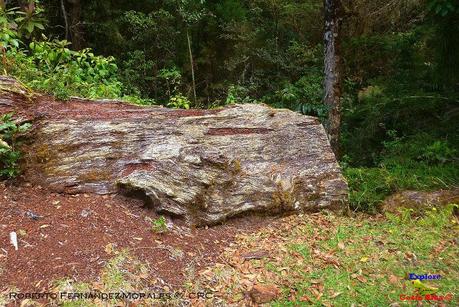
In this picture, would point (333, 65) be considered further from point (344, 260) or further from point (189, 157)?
point (344, 260)

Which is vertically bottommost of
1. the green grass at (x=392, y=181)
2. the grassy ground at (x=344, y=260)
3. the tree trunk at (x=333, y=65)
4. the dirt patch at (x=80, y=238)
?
the green grass at (x=392, y=181)

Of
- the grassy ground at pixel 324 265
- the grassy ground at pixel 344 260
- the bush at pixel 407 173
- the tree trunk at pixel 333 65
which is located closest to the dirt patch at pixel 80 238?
the grassy ground at pixel 324 265

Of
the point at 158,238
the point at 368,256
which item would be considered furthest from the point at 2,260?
the point at 368,256

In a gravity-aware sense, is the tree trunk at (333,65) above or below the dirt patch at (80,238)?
above

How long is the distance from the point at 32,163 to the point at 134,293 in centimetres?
209

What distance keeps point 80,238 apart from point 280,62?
9990 mm

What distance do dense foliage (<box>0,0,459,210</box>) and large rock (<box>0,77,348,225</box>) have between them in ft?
3.01

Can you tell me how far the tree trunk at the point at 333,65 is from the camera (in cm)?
724

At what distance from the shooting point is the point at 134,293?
11.0 ft

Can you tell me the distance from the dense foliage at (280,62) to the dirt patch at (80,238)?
2096 mm

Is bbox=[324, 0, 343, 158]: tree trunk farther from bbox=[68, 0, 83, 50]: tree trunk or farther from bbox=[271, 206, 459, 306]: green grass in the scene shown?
bbox=[68, 0, 83, 50]: tree trunk

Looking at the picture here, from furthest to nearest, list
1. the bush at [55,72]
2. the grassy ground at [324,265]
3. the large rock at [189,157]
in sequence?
1. the bush at [55,72]
2. the large rock at [189,157]
3. the grassy ground at [324,265]

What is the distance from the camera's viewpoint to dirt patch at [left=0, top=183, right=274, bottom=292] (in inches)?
132

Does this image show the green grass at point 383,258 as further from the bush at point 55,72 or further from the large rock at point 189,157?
the bush at point 55,72
